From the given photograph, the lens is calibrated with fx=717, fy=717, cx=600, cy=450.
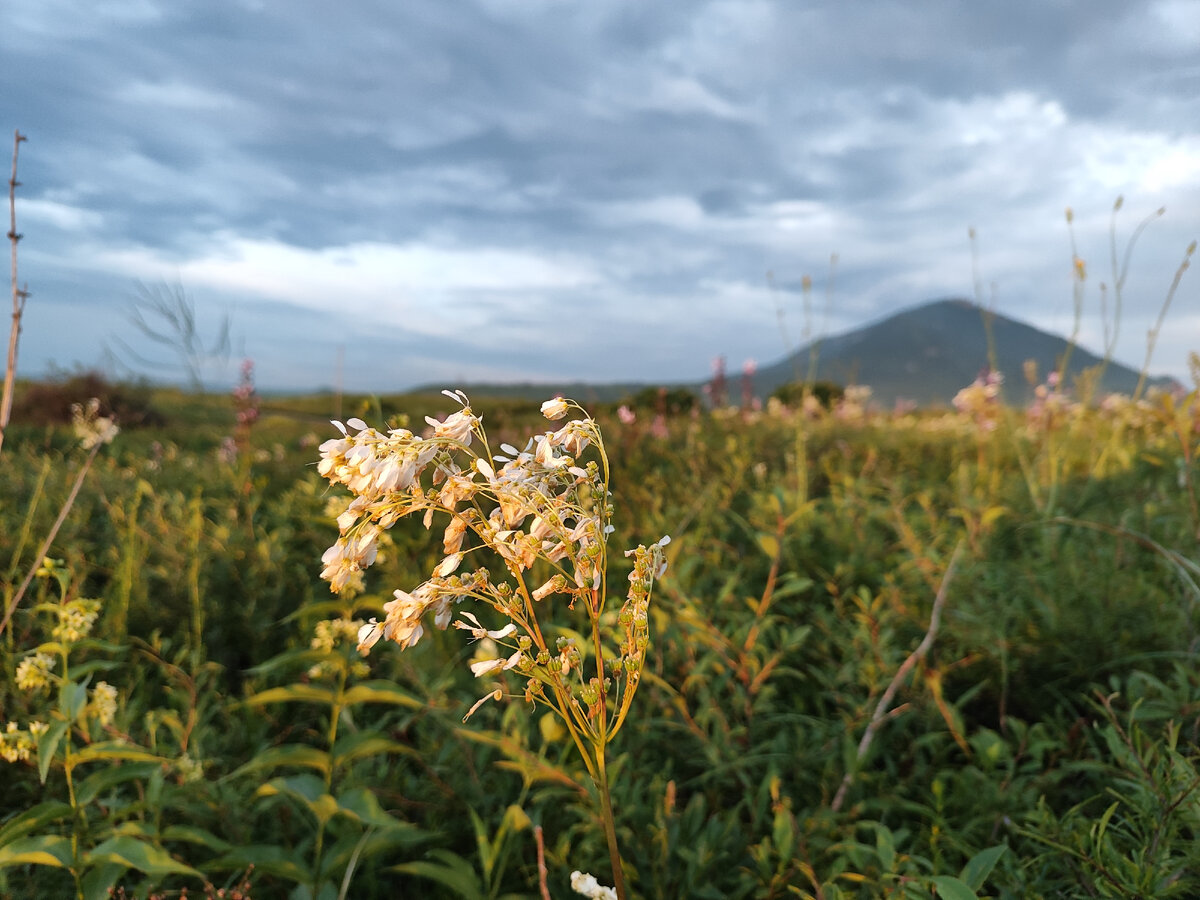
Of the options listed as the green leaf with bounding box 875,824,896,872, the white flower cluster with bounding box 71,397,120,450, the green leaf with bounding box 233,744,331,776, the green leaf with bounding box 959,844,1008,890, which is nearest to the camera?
the green leaf with bounding box 959,844,1008,890

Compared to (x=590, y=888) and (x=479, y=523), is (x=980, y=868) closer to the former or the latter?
(x=590, y=888)

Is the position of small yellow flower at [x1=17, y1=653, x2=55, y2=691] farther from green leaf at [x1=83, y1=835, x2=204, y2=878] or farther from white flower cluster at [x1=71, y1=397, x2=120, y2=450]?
white flower cluster at [x1=71, y1=397, x2=120, y2=450]

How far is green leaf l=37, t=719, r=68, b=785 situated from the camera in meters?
1.47

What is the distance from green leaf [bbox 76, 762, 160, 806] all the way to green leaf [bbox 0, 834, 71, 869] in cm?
8

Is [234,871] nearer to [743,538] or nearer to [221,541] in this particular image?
[221,541]

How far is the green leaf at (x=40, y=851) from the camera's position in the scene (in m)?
1.46

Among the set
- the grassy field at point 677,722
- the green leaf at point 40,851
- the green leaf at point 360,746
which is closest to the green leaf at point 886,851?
the grassy field at point 677,722

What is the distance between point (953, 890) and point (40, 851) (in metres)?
1.74

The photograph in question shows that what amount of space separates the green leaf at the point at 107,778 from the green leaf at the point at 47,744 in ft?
0.44

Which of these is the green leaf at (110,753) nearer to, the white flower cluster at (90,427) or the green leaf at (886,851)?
the green leaf at (886,851)

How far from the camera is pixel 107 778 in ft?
5.39

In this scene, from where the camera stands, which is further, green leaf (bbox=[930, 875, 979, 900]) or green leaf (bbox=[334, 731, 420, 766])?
green leaf (bbox=[334, 731, 420, 766])

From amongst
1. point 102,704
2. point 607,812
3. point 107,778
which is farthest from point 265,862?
point 607,812

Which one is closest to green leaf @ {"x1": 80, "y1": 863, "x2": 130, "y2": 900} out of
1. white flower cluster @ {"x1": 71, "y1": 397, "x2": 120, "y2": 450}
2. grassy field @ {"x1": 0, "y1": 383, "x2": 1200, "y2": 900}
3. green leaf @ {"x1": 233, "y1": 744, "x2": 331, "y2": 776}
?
grassy field @ {"x1": 0, "y1": 383, "x2": 1200, "y2": 900}
